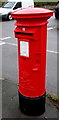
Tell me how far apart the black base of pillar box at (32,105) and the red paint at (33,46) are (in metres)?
0.07

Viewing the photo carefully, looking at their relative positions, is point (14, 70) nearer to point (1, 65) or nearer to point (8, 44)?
point (1, 65)

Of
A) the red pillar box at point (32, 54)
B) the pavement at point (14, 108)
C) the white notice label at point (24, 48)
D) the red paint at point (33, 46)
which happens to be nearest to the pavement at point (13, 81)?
the pavement at point (14, 108)

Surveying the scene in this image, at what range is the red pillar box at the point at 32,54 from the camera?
2765 mm

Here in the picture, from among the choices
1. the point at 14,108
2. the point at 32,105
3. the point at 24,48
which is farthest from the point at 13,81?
the point at 24,48

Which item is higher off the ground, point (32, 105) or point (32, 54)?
point (32, 54)

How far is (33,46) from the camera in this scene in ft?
9.51

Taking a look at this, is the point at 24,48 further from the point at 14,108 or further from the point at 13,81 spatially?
the point at 13,81

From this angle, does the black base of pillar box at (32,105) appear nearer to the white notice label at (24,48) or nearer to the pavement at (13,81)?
the pavement at (13,81)

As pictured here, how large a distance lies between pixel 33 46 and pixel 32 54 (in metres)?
0.13

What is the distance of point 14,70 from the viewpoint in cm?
552

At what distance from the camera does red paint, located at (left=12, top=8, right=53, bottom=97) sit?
2.76 m

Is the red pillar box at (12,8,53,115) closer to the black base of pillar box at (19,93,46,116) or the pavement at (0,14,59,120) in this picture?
the black base of pillar box at (19,93,46,116)

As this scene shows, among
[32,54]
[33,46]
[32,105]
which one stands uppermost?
[33,46]

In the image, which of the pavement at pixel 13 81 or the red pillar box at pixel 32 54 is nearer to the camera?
the red pillar box at pixel 32 54
